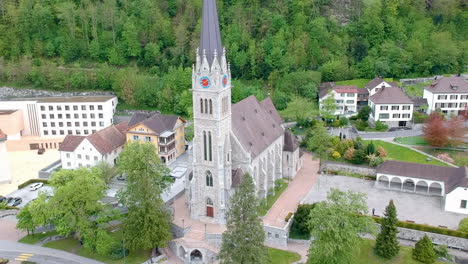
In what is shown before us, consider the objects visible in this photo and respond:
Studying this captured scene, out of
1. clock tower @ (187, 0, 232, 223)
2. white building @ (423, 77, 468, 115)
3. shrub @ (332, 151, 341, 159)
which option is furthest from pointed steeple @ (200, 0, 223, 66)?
white building @ (423, 77, 468, 115)

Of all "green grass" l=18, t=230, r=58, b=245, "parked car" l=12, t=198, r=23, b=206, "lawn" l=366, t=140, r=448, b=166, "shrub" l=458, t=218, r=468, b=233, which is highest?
"lawn" l=366, t=140, r=448, b=166

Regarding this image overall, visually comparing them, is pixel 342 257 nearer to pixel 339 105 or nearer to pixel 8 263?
pixel 8 263

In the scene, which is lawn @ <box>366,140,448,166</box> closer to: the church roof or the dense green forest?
the church roof

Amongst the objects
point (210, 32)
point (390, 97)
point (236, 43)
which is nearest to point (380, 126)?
point (390, 97)

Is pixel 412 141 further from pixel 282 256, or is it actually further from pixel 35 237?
pixel 35 237

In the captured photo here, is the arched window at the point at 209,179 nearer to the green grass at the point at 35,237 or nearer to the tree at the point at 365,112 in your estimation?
the green grass at the point at 35,237

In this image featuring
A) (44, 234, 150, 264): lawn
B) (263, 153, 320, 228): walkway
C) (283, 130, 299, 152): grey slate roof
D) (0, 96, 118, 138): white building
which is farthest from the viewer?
(0, 96, 118, 138): white building

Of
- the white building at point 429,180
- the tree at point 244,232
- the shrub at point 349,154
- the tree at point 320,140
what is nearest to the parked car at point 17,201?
the tree at point 244,232
